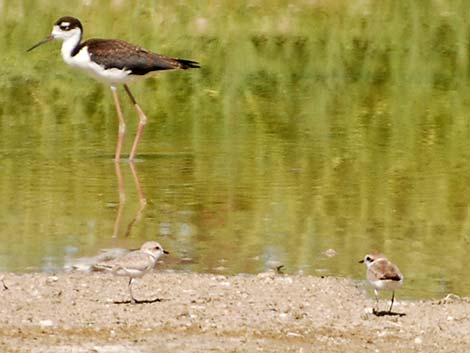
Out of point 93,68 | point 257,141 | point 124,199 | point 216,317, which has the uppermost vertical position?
point 93,68

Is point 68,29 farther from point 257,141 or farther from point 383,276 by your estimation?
point 383,276

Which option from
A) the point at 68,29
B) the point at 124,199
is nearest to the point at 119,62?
the point at 68,29

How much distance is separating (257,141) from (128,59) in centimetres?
160

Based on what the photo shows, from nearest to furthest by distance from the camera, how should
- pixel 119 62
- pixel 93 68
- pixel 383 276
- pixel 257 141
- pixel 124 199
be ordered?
pixel 383 276 → pixel 124 199 → pixel 257 141 → pixel 119 62 → pixel 93 68

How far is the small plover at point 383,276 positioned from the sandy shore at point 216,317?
0.54 feet

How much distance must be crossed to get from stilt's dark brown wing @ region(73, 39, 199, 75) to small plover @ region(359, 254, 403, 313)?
22.4 ft

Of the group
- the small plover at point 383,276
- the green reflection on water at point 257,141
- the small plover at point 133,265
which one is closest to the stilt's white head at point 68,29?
the green reflection on water at point 257,141

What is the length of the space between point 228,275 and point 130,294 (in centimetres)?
110

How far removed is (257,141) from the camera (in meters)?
15.2

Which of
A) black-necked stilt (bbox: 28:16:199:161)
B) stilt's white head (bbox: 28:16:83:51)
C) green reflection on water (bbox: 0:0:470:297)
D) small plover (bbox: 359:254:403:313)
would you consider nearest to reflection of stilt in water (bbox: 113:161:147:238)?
green reflection on water (bbox: 0:0:470:297)

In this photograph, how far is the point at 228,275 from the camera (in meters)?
9.84

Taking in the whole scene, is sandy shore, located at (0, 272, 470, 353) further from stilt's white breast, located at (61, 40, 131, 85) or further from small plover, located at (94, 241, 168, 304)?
A: stilt's white breast, located at (61, 40, 131, 85)

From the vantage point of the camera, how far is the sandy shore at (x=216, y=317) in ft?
26.0

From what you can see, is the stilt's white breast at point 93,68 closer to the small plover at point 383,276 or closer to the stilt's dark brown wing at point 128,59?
the stilt's dark brown wing at point 128,59
